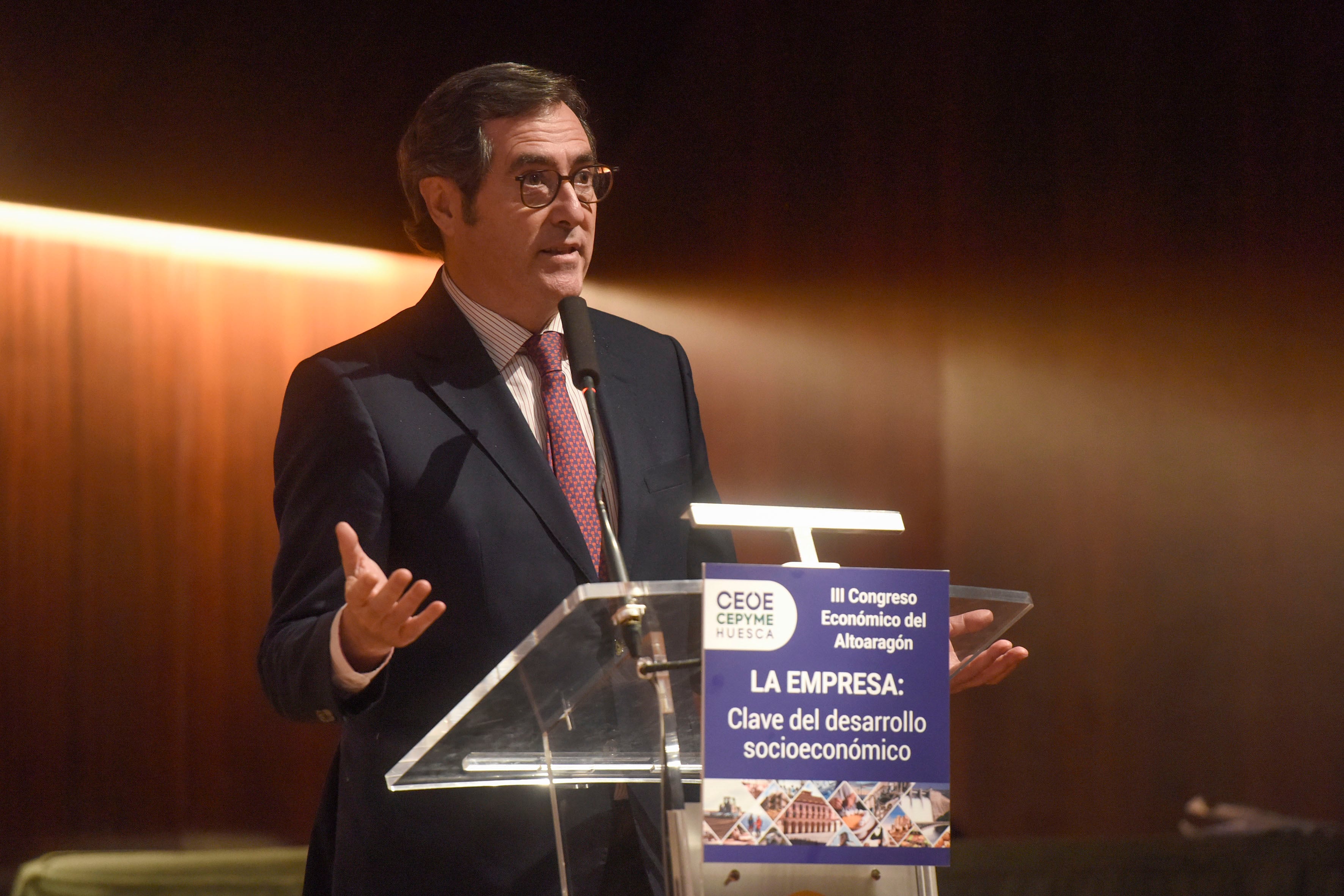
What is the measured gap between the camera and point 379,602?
995 millimetres

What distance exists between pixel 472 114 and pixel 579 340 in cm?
55

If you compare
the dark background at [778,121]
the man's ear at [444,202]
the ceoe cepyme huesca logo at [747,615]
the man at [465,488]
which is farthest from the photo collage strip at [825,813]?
the dark background at [778,121]

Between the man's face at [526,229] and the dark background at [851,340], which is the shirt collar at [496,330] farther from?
the dark background at [851,340]

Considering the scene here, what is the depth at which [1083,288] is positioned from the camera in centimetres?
256

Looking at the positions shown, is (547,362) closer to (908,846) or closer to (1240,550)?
(908,846)

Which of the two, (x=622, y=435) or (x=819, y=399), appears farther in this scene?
(x=819, y=399)

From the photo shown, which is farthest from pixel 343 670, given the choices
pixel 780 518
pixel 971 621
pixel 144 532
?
pixel 144 532

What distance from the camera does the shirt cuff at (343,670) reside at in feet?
3.76

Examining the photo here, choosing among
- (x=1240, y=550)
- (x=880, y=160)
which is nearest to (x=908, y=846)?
(x=1240, y=550)

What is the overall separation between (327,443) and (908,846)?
2.77 feet

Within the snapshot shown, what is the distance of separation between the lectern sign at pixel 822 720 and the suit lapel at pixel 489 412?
1.59 ft

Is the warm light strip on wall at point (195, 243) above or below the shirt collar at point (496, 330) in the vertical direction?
above

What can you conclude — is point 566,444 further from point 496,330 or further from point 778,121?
point 778,121

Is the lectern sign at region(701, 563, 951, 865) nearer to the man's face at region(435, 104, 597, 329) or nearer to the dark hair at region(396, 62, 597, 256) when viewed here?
the man's face at region(435, 104, 597, 329)
